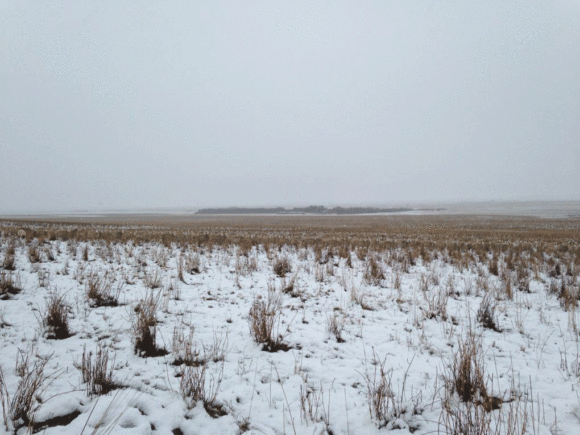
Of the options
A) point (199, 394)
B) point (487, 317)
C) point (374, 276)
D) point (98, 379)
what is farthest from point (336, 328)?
point (374, 276)

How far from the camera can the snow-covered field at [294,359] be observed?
2.75 m

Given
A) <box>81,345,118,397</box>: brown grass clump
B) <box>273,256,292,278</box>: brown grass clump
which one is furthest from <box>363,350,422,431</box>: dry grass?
<box>273,256,292,278</box>: brown grass clump

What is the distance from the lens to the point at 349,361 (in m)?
4.05

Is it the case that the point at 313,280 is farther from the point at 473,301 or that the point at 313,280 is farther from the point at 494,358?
the point at 494,358

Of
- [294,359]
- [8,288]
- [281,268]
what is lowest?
[294,359]

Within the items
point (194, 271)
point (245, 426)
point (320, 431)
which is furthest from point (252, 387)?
point (194, 271)

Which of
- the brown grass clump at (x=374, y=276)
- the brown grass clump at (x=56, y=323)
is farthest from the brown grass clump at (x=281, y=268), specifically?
the brown grass clump at (x=56, y=323)

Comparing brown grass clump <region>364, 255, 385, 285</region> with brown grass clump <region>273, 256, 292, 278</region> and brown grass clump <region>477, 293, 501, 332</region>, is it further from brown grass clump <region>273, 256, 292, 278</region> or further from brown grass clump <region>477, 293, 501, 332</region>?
brown grass clump <region>477, 293, 501, 332</region>

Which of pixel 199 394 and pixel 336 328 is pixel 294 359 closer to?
pixel 336 328

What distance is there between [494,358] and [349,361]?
6.54ft

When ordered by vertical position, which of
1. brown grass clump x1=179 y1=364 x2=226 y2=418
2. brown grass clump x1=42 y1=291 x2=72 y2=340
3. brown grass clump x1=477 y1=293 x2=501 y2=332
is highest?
brown grass clump x1=42 y1=291 x2=72 y2=340

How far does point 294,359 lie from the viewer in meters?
4.09

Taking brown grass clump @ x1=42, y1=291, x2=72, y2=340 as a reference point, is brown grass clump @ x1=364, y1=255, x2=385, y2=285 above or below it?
below

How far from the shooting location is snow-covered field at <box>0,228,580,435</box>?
2.75 m
